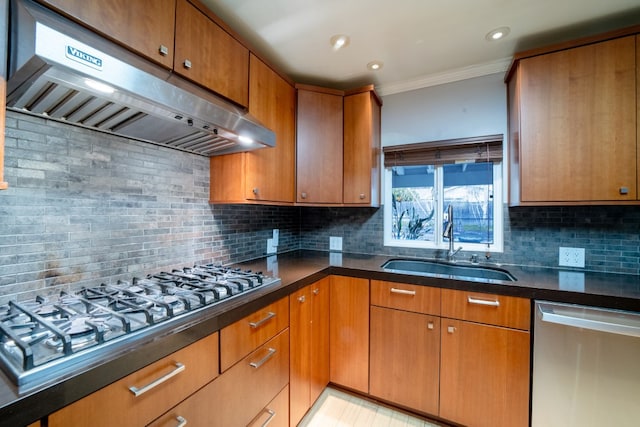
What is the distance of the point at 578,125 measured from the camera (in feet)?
5.14

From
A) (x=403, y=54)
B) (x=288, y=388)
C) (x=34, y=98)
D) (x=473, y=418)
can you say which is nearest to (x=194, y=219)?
(x=34, y=98)

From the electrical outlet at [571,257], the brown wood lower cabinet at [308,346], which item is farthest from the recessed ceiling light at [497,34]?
the brown wood lower cabinet at [308,346]

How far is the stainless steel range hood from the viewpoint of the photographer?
75 centimetres

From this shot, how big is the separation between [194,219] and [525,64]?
2321mm

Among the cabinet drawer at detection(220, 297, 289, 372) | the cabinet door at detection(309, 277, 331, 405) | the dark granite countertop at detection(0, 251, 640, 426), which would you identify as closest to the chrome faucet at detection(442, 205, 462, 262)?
the dark granite countertop at detection(0, 251, 640, 426)

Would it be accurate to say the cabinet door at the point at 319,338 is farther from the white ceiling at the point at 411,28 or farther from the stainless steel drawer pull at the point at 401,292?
the white ceiling at the point at 411,28

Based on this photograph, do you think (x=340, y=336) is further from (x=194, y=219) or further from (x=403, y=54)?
(x=403, y=54)

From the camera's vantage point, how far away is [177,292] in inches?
46.9

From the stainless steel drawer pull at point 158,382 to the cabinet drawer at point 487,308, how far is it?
4.64 ft

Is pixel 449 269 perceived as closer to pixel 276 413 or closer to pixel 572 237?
pixel 572 237

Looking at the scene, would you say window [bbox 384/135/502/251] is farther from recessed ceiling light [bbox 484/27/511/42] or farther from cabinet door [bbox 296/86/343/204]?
recessed ceiling light [bbox 484/27/511/42]

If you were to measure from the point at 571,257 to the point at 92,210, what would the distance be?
9.33ft

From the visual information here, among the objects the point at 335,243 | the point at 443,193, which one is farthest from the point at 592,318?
the point at 335,243

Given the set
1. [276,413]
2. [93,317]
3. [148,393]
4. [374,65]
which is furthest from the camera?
[374,65]
